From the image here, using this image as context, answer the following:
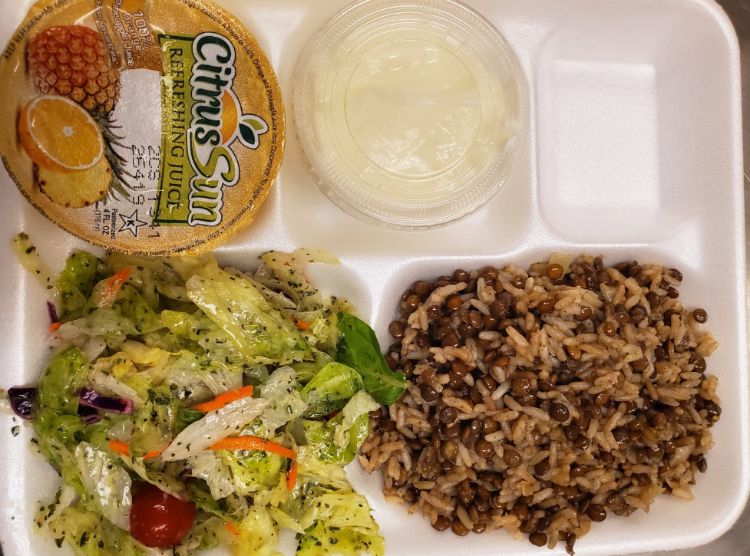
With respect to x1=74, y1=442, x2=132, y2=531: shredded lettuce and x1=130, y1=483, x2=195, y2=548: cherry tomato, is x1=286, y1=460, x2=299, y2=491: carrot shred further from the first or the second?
x1=74, y1=442, x2=132, y2=531: shredded lettuce

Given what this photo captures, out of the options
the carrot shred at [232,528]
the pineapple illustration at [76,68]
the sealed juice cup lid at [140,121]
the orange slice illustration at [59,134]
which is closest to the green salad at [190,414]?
the carrot shred at [232,528]

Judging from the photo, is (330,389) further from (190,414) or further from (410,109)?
(410,109)

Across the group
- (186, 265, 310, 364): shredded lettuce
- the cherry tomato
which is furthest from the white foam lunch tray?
the cherry tomato

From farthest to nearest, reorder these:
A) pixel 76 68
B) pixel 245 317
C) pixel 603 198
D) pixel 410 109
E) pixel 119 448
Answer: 1. pixel 603 198
2. pixel 410 109
3. pixel 245 317
4. pixel 119 448
5. pixel 76 68

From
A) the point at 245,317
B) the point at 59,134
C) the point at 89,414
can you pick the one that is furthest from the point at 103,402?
the point at 59,134

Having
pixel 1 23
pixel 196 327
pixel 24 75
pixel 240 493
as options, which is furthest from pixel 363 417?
pixel 1 23

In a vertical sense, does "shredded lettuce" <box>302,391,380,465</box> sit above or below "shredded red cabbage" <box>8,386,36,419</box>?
below

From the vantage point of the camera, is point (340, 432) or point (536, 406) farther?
point (536, 406)

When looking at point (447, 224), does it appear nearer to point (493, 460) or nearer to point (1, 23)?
point (493, 460)
